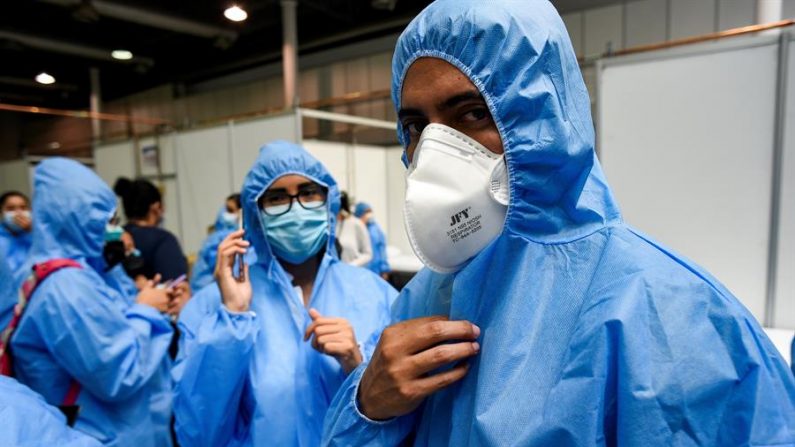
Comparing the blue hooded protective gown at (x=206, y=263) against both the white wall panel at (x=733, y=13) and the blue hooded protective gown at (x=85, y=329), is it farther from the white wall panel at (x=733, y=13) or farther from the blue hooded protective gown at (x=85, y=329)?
the white wall panel at (x=733, y=13)

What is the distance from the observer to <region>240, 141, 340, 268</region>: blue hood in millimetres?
1485

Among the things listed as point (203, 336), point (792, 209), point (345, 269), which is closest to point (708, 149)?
point (792, 209)

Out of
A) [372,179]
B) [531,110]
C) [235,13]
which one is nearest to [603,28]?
[372,179]

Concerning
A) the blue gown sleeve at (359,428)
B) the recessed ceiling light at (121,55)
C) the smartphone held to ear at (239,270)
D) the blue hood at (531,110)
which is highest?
the recessed ceiling light at (121,55)

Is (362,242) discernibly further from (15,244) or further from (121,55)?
(121,55)

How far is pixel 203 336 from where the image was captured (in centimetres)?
119

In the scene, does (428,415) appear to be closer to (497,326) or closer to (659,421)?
(497,326)

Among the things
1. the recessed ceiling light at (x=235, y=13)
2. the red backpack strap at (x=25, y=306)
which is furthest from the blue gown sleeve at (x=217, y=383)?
the recessed ceiling light at (x=235, y=13)

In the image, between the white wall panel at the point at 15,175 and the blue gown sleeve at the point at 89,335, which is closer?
the blue gown sleeve at the point at 89,335

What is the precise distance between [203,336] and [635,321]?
3.40 feet

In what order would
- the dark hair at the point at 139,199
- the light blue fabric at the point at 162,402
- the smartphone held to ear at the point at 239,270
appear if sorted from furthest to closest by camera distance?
the dark hair at the point at 139,199, the light blue fabric at the point at 162,402, the smartphone held to ear at the point at 239,270

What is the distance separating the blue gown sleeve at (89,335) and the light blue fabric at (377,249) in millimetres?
2553

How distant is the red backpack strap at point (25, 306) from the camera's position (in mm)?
1469

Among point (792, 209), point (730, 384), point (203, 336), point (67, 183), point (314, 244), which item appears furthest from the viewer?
point (792, 209)
